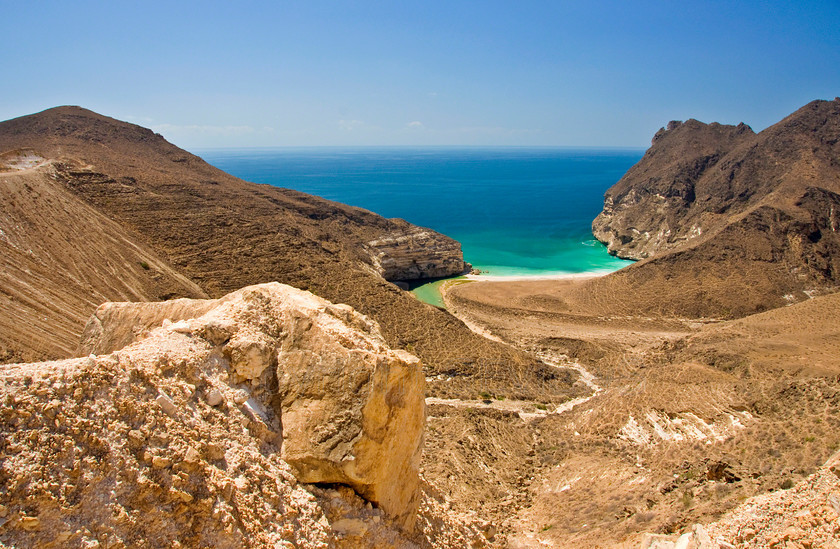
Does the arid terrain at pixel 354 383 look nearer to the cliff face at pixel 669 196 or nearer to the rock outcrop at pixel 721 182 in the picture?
the rock outcrop at pixel 721 182

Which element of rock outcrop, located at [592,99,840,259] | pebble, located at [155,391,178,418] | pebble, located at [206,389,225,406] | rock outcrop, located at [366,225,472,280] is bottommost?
rock outcrop, located at [366,225,472,280]

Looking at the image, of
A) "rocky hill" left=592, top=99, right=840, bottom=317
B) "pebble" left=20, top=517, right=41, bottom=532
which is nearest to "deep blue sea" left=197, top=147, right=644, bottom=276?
"rocky hill" left=592, top=99, right=840, bottom=317

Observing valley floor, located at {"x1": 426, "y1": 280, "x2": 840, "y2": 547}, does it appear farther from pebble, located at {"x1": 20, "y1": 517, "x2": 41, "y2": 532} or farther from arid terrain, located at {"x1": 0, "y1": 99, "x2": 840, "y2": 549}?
pebble, located at {"x1": 20, "y1": 517, "x2": 41, "y2": 532}

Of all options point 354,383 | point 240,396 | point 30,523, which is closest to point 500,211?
point 354,383

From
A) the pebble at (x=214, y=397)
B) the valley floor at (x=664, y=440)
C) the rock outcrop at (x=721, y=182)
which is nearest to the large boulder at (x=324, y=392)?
the pebble at (x=214, y=397)

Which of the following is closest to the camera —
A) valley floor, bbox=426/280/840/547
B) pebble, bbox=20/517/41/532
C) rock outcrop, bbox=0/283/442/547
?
pebble, bbox=20/517/41/532

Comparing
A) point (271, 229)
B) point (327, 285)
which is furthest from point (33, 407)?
point (271, 229)

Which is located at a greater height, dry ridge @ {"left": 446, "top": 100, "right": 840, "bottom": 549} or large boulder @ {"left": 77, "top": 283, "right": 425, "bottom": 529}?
large boulder @ {"left": 77, "top": 283, "right": 425, "bottom": 529}
